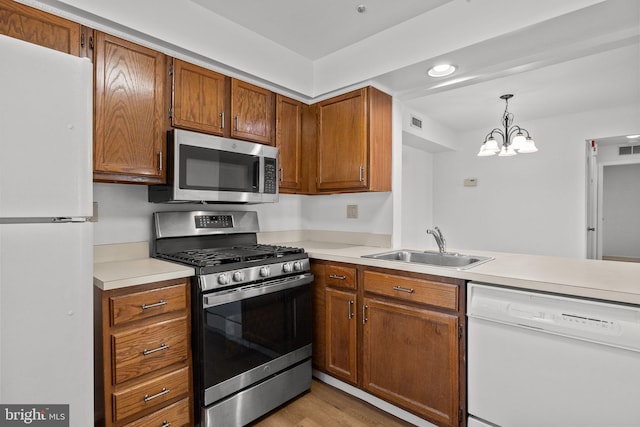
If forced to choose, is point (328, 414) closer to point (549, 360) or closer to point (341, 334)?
point (341, 334)

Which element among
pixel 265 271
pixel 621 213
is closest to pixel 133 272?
pixel 265 271

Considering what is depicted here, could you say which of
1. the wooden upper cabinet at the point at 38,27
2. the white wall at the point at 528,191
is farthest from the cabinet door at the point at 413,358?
the white wall at the point at 528,191

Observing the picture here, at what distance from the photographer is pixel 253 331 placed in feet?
6.10

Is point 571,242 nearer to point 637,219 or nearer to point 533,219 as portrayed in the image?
point 533,219

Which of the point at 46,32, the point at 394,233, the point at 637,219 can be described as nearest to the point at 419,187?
the point at 394,233

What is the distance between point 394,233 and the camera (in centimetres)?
253

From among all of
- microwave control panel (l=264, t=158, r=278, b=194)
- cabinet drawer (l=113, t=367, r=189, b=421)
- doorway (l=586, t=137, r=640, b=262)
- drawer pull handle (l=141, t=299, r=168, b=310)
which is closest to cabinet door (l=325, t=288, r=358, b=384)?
microwave control panel (l=264, t=158, r=278, b=194)

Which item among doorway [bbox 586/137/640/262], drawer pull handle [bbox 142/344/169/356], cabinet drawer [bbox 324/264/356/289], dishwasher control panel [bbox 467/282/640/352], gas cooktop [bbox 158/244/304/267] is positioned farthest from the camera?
doorway [bbox 586/137/640/262]

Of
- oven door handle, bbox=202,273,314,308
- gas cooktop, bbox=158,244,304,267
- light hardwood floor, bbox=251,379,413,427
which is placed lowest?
light hardwood floor, bbox=251,379,413,427

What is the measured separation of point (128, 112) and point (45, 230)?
93cm

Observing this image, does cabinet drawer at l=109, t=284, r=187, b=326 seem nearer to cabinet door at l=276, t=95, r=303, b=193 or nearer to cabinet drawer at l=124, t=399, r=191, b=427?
cabinet drawer at l=124, t=399, r=191, b=427

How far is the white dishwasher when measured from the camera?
4.09 ft

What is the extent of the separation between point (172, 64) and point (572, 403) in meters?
2.57

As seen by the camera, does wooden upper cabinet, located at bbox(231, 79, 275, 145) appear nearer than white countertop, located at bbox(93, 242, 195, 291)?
No
